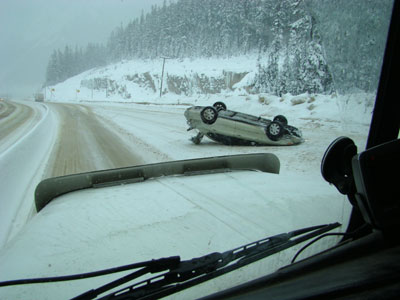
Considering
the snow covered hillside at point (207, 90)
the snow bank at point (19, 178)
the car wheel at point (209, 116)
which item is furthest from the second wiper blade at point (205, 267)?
the car wheel at point (209, 116)

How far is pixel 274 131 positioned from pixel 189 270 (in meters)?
7.83

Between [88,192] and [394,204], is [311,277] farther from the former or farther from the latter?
[88,192]

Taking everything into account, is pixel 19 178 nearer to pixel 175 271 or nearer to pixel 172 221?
pixel 172 221

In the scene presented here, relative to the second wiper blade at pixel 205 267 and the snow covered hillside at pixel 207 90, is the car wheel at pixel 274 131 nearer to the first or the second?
A: the snow covered hillside at pixel 207 90

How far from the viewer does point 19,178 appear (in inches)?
205

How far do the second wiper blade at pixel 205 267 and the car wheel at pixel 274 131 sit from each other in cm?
723

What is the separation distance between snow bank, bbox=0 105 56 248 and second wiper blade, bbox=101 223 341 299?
241 cm

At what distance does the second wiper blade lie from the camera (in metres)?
1.15

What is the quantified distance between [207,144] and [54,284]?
26.7ft

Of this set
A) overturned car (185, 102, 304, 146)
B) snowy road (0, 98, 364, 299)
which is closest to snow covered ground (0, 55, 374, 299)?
snowy road (0, 98, 364, 299)

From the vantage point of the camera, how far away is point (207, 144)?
30.7 feet

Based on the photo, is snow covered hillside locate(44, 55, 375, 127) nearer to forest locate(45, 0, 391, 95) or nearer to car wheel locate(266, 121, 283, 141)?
forest locate(45, 0, 391, 95)

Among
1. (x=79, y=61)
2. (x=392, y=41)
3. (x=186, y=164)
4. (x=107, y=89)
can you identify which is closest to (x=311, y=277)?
(x=392, y=41)

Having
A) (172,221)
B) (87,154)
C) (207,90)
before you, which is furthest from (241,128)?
(207,90)
